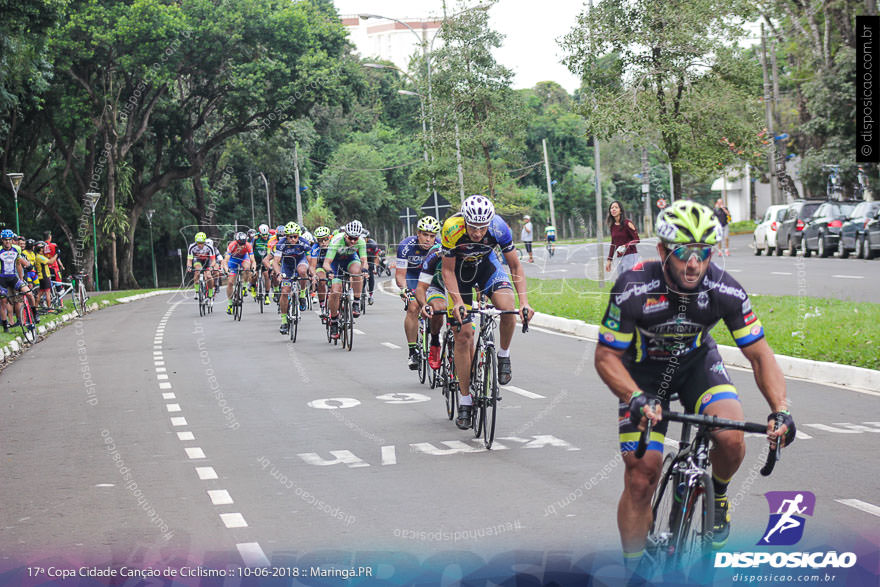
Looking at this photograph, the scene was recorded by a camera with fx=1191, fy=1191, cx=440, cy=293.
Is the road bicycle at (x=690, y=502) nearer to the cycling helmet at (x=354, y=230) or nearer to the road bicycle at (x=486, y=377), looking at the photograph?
the road bicycle at (x=486, y=377)

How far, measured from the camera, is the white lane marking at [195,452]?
32.8 ft

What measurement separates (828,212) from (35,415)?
30.1 metres

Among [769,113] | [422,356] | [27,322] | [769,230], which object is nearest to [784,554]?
[422,356]

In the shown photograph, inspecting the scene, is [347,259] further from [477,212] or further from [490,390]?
[490,390]

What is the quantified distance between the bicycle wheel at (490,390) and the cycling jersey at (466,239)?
3.44 ft

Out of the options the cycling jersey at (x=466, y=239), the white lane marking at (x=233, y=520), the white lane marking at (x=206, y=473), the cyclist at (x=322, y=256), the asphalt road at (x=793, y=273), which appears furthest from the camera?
the asphalt road at (x=793, y=273)

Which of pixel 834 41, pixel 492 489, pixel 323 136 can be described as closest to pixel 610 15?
pixel 492 489

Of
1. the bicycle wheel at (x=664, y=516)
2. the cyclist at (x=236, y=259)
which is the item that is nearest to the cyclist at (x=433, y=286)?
the bicycle wheel at (x=664, y=516)

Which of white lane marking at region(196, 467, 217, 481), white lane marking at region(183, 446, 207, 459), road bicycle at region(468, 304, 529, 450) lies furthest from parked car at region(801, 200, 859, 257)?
white lane marking at region(196, 467, 217, 481)

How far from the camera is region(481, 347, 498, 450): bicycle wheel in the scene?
31.7 ft

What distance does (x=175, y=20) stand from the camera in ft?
139

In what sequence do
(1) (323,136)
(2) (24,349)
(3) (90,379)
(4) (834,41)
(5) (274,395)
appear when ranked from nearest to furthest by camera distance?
1. (5) (274,395)
2. (3) (90,379)
3. (2) (24,349)
4. (4) (834,41)
5. (1) (323,136)

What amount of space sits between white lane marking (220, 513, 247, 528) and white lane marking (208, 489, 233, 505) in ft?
1.39

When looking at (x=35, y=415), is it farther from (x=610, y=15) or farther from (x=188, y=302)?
(x=188, y=302)
